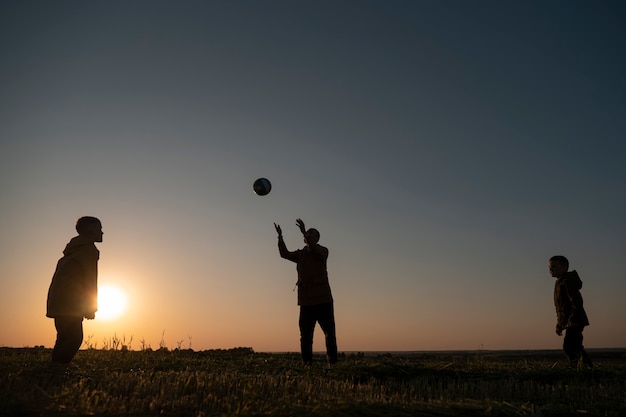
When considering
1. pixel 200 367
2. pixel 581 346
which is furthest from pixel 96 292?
pixel 581 346

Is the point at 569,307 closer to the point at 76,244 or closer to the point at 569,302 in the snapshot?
the point at 569,302

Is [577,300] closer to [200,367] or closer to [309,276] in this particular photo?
[309,276]

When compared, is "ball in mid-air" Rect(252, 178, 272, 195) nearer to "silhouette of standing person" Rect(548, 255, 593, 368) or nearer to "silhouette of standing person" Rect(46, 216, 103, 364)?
"silhouette of standing person" Rect(46, 216, 103, 364)

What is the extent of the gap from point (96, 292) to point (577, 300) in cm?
955

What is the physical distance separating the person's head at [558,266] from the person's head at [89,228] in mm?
9381

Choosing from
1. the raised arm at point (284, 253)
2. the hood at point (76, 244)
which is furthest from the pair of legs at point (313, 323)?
the hood at point (76, 244)

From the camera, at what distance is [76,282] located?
885 cm

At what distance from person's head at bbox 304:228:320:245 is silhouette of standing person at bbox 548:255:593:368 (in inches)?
205

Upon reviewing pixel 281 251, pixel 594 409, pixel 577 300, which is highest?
pixel 281 251

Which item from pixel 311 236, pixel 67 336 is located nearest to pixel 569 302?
pixel 311 236

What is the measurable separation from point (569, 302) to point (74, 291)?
9.82m

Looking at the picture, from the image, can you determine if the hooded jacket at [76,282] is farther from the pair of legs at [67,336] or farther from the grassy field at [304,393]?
the grassy field at [304,393]

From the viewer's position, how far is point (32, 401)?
4609mm

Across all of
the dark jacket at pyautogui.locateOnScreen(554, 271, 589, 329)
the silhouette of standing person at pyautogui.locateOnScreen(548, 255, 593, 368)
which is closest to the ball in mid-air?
the silhouette of standing person at pyautogui.locateOnScreen(548, 255, 593, 368)
